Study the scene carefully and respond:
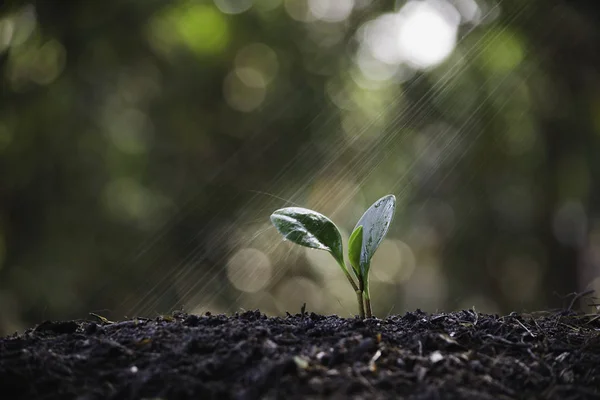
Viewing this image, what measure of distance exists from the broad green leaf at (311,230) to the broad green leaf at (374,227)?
6 cm

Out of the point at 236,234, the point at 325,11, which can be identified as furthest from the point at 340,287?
the point at 325,11

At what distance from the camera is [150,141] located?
512 centimetres

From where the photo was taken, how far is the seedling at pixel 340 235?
4.60ft

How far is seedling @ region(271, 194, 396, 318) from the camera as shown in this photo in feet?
4.60

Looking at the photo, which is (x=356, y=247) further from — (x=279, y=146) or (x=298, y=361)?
(x=279, y=146)

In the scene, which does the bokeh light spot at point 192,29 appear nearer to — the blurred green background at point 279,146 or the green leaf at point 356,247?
the blurred green background at point 279,146

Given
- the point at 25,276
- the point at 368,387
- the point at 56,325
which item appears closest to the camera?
the point at 368,387

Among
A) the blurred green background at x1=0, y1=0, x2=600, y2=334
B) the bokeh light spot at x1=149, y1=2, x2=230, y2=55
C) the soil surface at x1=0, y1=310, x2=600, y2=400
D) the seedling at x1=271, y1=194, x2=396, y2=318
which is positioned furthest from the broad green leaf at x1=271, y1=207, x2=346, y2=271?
the bokeh light spot at x1=149, y1=2, x2=230, y2=55

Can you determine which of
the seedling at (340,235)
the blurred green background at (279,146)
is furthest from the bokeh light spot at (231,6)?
the seedling at (340,235)

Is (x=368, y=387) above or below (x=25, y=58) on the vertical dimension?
below

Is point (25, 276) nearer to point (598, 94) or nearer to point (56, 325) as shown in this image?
point (56, 325)

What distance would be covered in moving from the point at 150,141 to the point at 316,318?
4.06m

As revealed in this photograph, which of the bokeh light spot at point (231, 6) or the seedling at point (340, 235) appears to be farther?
the bokeh light spot at point (231, 6)

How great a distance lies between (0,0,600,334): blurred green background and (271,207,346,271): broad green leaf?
285 cm
